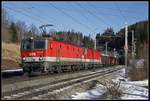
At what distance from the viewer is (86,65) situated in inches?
2222

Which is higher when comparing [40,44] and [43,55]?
[40,44]

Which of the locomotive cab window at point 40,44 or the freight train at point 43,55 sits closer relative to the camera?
the freight train at point 43,55

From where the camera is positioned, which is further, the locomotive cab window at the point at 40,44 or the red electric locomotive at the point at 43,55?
the locomotive cab window at the point at 40,44

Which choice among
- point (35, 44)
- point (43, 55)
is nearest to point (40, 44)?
point (35, 44)

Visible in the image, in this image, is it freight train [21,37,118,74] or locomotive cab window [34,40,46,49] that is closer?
freight train [21,37,118,74]

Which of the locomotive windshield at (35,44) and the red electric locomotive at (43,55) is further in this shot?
the locomotive windshield at (35,44)

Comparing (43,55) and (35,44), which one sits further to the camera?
(35,44)

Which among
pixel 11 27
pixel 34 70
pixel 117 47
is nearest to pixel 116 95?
pixel 34 70

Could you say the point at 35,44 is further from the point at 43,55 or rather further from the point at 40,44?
the point at 43,55

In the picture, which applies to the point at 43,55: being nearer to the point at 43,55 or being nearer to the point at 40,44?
the point at 43,55

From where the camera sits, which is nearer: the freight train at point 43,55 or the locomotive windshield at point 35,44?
the freight train at point 43,55

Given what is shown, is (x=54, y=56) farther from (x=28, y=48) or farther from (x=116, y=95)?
(x=116, y=95)

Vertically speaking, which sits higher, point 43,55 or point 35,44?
point 35,44

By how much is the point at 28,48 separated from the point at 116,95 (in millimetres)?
18377
